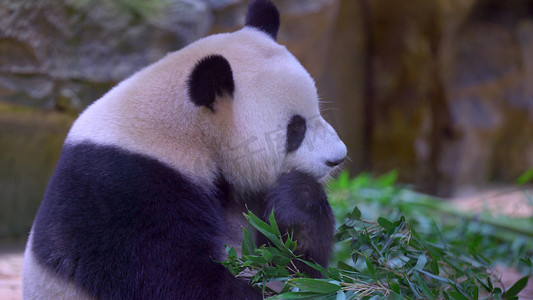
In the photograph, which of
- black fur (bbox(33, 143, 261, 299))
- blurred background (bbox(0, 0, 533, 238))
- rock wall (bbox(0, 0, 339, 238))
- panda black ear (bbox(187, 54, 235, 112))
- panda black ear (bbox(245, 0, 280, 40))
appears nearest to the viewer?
black fur (bbox(33, 143, 261, 299))

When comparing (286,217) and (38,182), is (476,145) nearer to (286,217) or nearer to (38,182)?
(38,182)

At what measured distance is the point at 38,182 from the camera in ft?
13.4

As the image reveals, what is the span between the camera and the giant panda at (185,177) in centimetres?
154

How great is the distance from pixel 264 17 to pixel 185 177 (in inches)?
33.3

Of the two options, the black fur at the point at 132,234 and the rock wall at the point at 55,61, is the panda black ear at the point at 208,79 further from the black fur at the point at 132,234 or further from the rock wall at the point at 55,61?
the rock wall at the point at 55,61

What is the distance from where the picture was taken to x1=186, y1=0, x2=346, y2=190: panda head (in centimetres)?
180

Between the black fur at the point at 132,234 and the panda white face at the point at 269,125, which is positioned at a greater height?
the panda white face at the point at 269,125

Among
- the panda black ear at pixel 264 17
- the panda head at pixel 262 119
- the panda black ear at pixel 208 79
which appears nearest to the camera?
the panda black ear at pixel 208 79

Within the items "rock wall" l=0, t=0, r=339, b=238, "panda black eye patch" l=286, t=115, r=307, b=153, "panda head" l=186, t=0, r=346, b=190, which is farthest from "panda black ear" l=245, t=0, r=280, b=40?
"rock wall" l=0, t=0, r=339, b=238

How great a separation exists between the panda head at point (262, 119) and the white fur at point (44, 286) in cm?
59

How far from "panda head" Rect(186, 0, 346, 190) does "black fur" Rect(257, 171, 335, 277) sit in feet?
0.29

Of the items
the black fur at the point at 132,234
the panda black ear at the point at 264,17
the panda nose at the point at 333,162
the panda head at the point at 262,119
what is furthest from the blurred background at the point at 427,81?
the black fur at the point at 132,234

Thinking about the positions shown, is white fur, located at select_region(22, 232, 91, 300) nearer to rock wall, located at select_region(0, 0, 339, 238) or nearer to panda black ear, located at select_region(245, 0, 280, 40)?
panda black ear, located at select_region(245, 0, 280, 40)

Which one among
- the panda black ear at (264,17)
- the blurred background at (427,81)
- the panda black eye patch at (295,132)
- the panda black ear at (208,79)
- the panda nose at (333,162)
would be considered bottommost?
the blurred background at (427,81)
